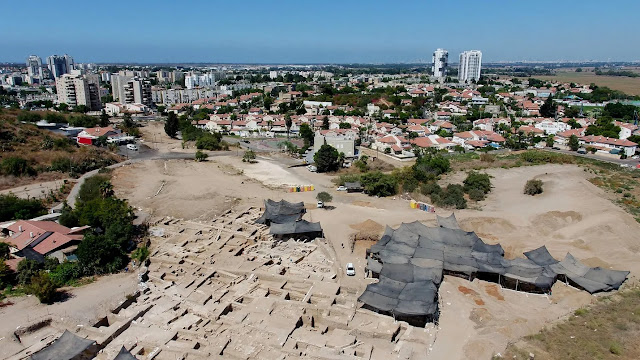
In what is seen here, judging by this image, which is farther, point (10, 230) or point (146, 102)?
point (146, 102)

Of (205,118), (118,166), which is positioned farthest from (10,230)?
(205,118)

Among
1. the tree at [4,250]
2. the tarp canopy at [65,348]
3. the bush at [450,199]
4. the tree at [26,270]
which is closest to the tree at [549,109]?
the bush at [450,199]

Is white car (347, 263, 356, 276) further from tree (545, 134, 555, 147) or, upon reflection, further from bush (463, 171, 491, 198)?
tree (545, 134, 555, 147)

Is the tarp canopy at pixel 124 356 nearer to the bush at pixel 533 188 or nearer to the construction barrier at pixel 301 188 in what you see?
the construction barrier at pixel 301 188

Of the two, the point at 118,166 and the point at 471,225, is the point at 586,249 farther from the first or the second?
the point at 118,166

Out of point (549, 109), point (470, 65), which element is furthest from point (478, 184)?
point (470, 65)

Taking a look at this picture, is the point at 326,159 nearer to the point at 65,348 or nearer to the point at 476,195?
the point at 476,195

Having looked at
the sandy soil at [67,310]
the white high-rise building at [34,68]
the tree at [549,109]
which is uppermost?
the white high-rise building at [34,68]
